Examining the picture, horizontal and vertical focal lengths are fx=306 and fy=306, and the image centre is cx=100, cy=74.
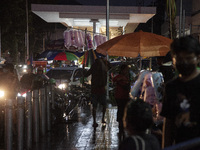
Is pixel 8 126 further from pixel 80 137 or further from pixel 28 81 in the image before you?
pixel 28 81

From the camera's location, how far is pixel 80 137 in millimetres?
7727

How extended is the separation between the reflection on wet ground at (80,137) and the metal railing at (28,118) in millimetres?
253

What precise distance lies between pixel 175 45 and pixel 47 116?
614 cm

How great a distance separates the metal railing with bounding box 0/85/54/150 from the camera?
5965 mm

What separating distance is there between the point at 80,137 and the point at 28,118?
163cm

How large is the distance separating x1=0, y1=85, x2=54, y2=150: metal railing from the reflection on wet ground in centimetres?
25

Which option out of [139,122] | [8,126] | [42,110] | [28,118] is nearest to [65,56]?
[42,110]

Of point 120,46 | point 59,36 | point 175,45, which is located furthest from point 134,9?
point 59,36

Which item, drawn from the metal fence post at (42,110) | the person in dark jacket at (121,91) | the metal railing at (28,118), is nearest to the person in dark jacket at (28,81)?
the metal railing at (28,118)

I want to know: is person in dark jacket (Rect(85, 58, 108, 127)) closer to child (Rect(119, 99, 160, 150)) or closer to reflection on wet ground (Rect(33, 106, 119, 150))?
reflection on wet ground (Rect(33, 106, 119, 150))

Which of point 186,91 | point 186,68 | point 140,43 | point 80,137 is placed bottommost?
point 80,137

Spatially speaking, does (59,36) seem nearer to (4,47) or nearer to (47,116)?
(4,47)

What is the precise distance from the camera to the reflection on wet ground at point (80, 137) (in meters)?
6.84

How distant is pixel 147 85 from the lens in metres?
5.47
